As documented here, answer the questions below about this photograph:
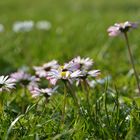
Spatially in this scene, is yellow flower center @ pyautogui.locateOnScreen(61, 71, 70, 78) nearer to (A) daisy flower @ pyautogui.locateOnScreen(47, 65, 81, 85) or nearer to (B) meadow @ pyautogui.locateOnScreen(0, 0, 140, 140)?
(A) daisy flower @ pyautogui.locateOnScreen(47, 65, 81, 85)

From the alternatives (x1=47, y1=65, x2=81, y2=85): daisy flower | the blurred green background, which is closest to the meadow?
the blurred green background

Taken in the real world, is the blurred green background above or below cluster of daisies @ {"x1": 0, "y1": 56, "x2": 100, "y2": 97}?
above

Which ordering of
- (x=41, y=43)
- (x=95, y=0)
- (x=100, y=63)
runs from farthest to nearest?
(x=95, y=0), (x=41, y=43), (x=100, y=63)

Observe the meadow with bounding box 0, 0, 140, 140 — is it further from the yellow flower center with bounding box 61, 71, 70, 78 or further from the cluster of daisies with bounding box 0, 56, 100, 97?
the yellow flower center with bounding box 61, 71, 70, 78

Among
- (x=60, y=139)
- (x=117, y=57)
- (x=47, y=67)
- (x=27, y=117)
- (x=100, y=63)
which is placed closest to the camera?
(x=60, y=139)

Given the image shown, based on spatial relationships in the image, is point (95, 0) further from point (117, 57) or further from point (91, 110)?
point (91, 110)

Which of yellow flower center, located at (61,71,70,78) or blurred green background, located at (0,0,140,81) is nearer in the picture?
yellow flower center, located at (61,71,70,78)

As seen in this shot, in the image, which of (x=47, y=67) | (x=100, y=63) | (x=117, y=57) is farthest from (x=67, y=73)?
(x=117, y=57)

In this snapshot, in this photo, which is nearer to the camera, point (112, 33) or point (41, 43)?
point (112, 33)
